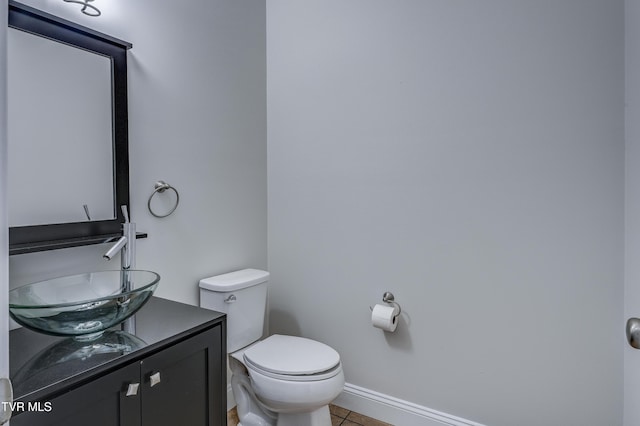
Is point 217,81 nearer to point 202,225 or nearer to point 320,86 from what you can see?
point 320,86

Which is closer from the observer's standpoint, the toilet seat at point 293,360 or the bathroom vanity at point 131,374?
the bathroom vanity at point 131,374

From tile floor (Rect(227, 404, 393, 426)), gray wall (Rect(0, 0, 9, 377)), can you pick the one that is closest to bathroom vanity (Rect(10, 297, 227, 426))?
gray wall (Rect(0, 0, 9, 377))

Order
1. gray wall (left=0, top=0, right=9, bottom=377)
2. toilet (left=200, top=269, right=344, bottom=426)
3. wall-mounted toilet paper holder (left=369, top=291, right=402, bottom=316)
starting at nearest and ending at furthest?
gray wall (left=0, top=0, right=9, bottom=377) → toilet (left=200, top=269, right=344, bottom=426) → wall-mounted toilet paper holder (left=369, top=291, right=402, bottom=316)

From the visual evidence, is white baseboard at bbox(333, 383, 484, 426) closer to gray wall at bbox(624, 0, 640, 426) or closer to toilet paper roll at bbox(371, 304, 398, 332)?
toilet paper roll at bbox(371, 304, 398, 332)

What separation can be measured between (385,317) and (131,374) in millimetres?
1180

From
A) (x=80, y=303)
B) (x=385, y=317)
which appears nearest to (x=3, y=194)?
(x=80, y=303)

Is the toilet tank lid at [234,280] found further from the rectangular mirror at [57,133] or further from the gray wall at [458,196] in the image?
the rectangular mirror at [57,133]

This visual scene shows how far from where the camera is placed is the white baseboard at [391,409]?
5.89ft

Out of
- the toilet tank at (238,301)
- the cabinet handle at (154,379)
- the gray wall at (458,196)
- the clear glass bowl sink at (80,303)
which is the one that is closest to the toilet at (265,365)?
the toilet tank at (238,301)

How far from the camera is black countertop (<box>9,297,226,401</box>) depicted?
84 cm

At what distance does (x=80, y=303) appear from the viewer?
37.9 inches

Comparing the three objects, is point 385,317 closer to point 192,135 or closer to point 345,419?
point 345,419

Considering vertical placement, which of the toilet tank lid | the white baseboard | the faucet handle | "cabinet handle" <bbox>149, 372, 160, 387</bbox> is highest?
the faucet handle

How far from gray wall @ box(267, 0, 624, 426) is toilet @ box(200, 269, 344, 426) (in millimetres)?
377
